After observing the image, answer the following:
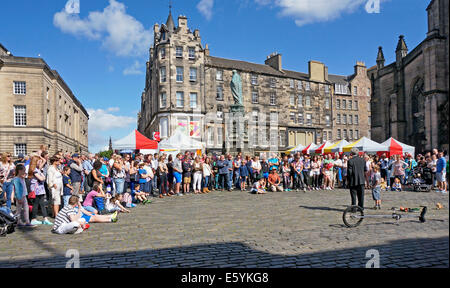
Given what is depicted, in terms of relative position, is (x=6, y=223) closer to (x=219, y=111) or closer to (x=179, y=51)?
(x=179, y=51)

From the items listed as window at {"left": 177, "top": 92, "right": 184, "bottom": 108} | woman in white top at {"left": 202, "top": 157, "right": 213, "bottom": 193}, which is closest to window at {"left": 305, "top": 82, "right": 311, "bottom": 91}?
window at {"left": 177, "top": 92, "right": 184, "bottom": 108}

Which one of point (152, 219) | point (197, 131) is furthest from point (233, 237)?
point (197, 131)

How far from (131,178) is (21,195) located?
→ 17.1ft

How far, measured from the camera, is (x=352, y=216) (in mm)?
6566

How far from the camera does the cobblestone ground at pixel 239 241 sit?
9.32 ft

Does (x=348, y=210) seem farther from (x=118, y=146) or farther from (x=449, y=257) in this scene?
(x=118, y=146)

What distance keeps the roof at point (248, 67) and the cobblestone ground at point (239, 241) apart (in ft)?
135

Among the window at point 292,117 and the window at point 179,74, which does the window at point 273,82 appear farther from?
the window at point 179,74

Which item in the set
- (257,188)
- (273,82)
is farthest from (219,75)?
(257,188)

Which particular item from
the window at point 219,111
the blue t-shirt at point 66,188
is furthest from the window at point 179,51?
the blue t-shirt at point 66,188

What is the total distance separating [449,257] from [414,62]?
15.6ft

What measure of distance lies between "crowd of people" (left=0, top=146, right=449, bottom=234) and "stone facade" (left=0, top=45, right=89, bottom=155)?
99 centimetres

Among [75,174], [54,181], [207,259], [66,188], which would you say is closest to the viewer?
[207,259]

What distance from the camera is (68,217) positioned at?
7270 millimetres
